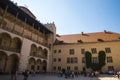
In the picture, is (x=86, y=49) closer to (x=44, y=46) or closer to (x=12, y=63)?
(x=44, y=46)

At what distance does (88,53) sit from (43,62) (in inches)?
552

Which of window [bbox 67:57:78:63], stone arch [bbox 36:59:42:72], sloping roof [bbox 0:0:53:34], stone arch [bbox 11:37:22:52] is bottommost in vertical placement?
stone arch [bbox 36:59:42:72]

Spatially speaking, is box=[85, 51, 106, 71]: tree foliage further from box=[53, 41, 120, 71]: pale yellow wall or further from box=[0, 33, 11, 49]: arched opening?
box=[0, 33, 11, 49]: arched opening

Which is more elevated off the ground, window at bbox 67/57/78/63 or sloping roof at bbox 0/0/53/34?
sloping roof at bbox 0/0/53/34

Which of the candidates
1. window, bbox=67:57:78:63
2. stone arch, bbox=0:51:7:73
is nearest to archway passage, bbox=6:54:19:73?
stone arch, bbox=0:51:7:73

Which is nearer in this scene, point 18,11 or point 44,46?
point 18,11

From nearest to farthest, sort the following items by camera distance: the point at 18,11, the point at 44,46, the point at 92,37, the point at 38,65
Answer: the point at 18,11, the point at 38,65, the point at 44,46, the point at 92,37

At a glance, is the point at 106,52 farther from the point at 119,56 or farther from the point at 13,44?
the point at 13,44

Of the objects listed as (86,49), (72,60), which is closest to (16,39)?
(72,60)

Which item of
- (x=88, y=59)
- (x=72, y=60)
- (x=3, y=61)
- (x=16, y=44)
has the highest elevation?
(x=16, y=44)

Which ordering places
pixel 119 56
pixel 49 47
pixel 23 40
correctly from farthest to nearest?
pixel 49 47
pixel 119 56
pixel 23 40

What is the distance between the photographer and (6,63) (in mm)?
25031

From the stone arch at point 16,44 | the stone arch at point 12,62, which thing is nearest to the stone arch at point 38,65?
the stone arch at point 12,62

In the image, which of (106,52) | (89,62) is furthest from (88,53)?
(106,52)
